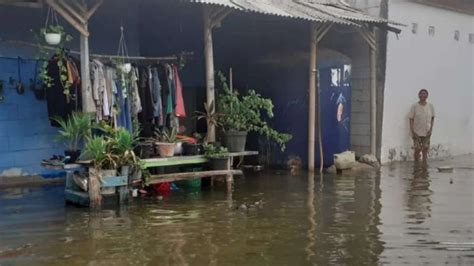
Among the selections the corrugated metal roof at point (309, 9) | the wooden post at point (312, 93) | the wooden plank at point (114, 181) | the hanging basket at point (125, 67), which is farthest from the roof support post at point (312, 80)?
the wooden plank at point (114, 181)

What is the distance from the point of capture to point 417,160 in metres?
15.1

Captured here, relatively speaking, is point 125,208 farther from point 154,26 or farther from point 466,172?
point 466,172

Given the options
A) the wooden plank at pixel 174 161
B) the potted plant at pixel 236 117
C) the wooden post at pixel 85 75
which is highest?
the wooden post at pixel 85 75

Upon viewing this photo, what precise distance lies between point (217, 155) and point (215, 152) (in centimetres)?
9

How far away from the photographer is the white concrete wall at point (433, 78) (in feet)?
47.9

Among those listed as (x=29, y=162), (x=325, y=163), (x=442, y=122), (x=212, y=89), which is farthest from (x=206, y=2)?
(x=442, y=122)

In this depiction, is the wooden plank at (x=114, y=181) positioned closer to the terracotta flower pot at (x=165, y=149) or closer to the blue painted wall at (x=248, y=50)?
the terracotta flower pot at (x=165, y=149)

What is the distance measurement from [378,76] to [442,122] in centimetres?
320

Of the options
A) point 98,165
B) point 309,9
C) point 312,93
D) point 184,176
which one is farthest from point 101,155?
point 309,9

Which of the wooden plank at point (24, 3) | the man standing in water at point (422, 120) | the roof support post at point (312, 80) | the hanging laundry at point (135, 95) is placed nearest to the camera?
the wooden plank at point (24, 3)

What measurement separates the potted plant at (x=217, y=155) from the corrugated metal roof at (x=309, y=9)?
2434mm

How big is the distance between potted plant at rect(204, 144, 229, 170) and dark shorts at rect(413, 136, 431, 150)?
256 inches

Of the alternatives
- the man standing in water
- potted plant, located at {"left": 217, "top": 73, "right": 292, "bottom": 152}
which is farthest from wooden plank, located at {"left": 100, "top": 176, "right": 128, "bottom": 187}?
the man standing in water

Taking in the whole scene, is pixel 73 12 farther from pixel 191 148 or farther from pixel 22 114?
pixel 191 148
